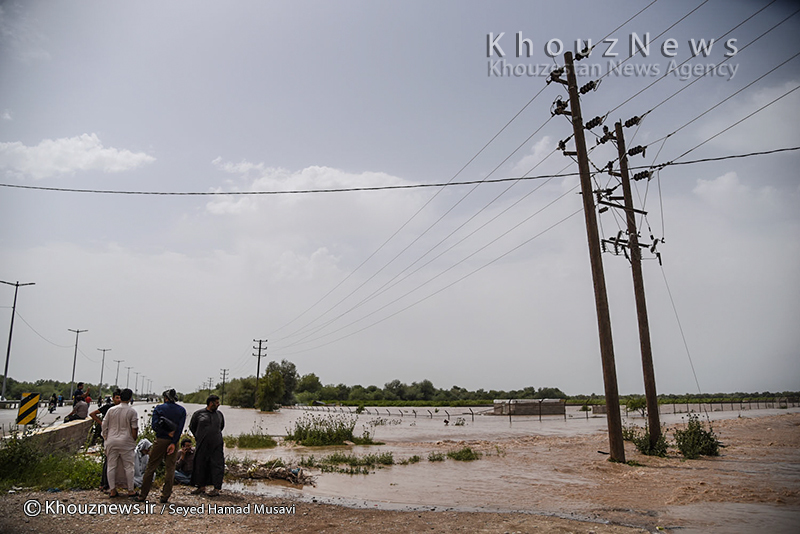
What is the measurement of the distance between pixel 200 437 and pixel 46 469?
311 centimetres

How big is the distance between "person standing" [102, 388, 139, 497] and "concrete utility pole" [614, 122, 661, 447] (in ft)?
53.8

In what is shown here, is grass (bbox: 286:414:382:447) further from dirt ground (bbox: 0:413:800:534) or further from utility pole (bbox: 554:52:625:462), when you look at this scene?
utility pole (bbox: 554:52:625:462)

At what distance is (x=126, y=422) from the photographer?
379 inches

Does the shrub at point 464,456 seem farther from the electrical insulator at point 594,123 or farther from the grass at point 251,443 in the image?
the electrical insulator at point 594,123

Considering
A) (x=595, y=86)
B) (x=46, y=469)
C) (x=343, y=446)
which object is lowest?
(x=343, y=446)

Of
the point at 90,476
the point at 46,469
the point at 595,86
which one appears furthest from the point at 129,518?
the point at 595,86

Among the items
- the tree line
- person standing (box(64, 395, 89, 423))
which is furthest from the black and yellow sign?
the tree line

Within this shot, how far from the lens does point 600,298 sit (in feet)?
53.6

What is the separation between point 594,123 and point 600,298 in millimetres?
6644

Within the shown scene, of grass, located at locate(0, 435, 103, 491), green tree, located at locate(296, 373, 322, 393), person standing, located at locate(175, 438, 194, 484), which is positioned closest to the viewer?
grass, located at locate(0, 435, 103, 491)

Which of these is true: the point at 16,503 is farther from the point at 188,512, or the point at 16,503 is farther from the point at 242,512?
the point at 242,512

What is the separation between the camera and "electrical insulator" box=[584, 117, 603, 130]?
18.1m

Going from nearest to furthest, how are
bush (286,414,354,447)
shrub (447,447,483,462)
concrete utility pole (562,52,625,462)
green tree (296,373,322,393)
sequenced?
1. concrete utility pole (562,52,625,462)
2. shrub (447,447,483,462)
3. bush (286,414,354,447)
4. green tree (296,373,322,393)

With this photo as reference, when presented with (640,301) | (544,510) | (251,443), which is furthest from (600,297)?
(251,443)
